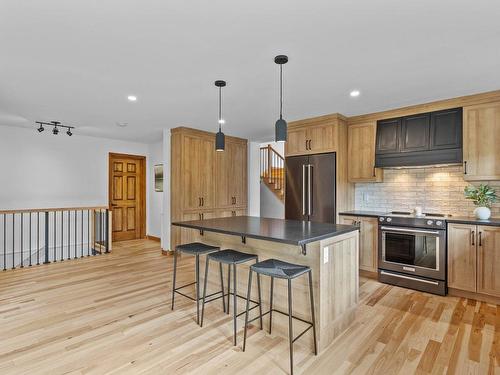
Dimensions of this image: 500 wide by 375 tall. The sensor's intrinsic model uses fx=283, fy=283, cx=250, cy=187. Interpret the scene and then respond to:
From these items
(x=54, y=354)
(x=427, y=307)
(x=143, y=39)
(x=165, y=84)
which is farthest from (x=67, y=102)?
(x=427, y=307)

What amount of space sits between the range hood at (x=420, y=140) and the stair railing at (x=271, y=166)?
3505mm

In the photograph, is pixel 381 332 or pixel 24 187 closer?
pixel 381 332

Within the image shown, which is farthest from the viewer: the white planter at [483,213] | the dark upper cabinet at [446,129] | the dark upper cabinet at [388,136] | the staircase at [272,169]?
the staircase at [272,169]

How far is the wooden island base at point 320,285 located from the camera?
92.7 inches

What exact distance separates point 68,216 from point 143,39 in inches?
205

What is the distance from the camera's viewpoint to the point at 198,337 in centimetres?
254

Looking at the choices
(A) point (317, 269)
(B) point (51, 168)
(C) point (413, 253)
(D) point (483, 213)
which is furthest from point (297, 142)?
(B) point (51, 168)

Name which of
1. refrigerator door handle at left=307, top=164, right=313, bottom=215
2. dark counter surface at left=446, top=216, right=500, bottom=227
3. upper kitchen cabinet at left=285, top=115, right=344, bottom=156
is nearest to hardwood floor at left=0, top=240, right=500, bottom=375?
dark counter surface at left=446, top=216, right=500, bottom=227

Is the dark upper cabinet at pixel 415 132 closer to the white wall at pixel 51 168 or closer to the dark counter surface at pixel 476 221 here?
the dark counter surface at pixel 476 221

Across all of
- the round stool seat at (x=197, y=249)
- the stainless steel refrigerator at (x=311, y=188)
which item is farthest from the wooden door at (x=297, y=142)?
the round stool seat at (x=197, y=249)

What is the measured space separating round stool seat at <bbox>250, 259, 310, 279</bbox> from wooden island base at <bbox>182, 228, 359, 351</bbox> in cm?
21

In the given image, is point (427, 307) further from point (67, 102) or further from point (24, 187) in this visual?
point (24, 187)

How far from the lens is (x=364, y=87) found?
132 inches

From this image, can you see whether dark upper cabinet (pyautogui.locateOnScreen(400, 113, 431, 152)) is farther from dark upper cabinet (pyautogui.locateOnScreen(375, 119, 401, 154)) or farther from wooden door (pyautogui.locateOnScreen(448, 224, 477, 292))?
wooden door (pyautogui.locateOnScreen(448, 224, 477, 292))
